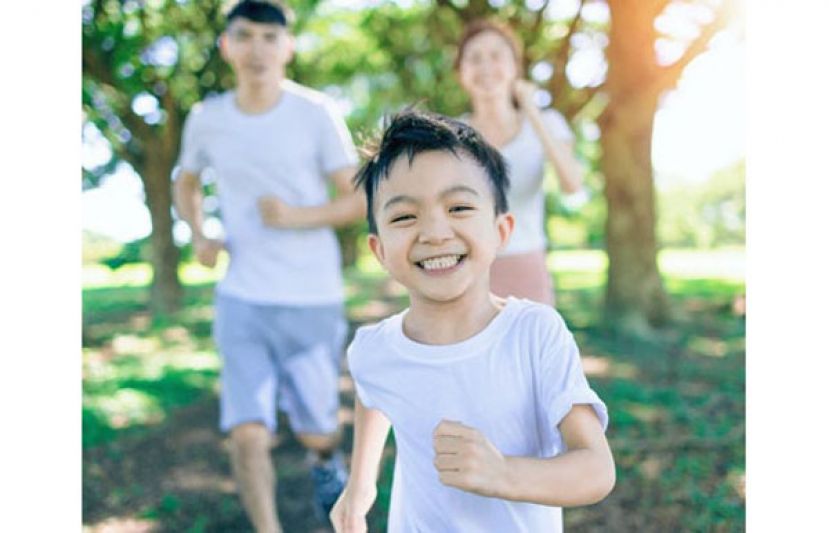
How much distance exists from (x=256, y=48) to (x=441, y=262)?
5.01 feet

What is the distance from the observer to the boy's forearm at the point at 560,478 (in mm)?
1095

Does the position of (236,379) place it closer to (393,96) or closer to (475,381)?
(475,381)

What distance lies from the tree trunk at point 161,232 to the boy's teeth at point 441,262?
561cm

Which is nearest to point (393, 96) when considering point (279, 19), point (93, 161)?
point (93, 161)

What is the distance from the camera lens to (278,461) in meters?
3.80

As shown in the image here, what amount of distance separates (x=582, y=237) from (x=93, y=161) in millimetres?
9470

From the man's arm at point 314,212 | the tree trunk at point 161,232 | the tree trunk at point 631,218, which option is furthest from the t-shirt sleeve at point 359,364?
the tree trunk at point 161,232

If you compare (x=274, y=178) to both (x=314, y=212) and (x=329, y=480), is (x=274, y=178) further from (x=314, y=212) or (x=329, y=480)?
(x=329, y=480)

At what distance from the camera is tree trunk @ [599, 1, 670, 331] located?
590 cm

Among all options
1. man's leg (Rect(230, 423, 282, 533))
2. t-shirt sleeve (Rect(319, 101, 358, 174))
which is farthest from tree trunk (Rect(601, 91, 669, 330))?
man's leg (Rect(230, 423, 282, 533))

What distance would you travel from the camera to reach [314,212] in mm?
2549

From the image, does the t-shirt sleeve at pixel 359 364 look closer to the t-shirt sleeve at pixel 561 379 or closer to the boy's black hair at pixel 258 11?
the t-shirt sleeve at pixel 561 379

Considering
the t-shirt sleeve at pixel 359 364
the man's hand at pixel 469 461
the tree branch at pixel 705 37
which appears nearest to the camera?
the man's hand at pixel 469 461

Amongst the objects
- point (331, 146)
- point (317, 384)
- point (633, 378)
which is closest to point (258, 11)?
point (331, 146)
